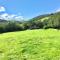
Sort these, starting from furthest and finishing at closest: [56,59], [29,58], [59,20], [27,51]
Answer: [59,20] < [27,51] < [29,58] < [56,59]

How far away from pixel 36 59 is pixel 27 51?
5.49 m

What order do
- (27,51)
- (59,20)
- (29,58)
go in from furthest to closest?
(59,20) → (27,51) → (29,58)

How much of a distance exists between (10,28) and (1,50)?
286 feet

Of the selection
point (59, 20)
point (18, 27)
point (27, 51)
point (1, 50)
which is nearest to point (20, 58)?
point (27, 51)

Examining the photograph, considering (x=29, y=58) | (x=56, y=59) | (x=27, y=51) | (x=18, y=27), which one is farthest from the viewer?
(x=18, y=27)

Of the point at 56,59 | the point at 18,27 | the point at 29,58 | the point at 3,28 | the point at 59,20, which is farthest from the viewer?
the point at 59,20

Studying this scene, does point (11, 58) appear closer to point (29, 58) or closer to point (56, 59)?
point (29, 58)

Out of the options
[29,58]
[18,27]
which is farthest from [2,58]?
[18,27]

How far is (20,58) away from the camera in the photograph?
71.0 ft

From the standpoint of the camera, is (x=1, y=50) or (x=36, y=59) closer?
(x=36, y=59)

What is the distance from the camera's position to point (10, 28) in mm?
114688

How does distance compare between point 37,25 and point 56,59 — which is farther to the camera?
point 37,25

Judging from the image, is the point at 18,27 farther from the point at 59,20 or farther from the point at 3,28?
the point at 59,20

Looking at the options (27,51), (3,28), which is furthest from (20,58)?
(3,28)
